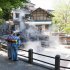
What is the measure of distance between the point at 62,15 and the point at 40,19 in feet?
26.2

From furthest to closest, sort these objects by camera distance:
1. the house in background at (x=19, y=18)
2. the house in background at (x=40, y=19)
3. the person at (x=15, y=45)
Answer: the house in background at (x=40, y=19), the house in background at (x=19, y=18), the person at (x=15, y=45)

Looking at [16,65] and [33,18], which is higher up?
[33,18]

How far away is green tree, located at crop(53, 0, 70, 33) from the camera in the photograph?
49.9m

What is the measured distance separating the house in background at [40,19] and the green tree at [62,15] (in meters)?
→ 4.14

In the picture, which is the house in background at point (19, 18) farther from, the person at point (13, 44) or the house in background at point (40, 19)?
the person at point (13, 44)

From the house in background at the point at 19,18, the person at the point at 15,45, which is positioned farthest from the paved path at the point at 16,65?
the house in background at the point at 19,18

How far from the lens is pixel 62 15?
50562 mm

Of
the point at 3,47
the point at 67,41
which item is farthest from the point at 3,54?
the point at 67,41

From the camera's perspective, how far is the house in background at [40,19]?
186ft

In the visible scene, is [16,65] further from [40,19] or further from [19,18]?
[40,19]

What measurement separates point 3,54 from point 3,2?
317cm

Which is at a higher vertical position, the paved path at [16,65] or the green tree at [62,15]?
the green tree at [62,15]

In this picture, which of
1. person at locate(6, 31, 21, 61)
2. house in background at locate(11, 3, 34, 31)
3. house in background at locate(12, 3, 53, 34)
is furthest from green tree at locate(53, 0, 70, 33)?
person at locate(6, 31, 21, 61)

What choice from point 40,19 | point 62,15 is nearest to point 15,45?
point 62,15
